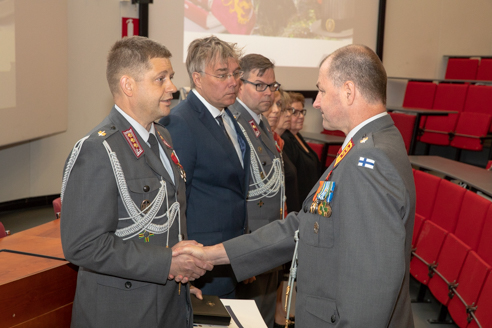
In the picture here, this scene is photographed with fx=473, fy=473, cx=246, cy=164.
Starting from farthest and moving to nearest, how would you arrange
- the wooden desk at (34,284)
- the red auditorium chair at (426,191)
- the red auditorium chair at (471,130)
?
1. the red auditorium chair at (471,130)
2. the red auditorium chair at (426,191)
3. the wooden desk at (34,284)

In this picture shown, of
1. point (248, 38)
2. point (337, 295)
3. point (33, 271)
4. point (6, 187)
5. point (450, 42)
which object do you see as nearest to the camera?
point (337, 295)

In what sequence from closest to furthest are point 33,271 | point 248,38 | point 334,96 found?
point 334,96 → point 33,271 → point 248,38

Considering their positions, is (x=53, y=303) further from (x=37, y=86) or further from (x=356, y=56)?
(x=37, y=86)

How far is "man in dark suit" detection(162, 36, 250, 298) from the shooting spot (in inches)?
84.7

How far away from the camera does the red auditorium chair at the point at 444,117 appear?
7258 millimetres

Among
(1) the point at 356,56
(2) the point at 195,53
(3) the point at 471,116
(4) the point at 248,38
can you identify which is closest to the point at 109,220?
(1) the point at 356,56

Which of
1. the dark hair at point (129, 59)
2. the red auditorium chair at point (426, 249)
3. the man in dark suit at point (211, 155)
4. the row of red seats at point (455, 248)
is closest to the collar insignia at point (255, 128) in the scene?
the man in dark suit at point (211, 155)

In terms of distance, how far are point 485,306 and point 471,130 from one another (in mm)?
5061

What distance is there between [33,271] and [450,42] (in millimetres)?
9406

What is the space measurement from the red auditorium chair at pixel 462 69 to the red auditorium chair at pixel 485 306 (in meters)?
7.09

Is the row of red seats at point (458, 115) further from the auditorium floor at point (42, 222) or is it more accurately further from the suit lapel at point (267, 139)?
the suit lapel at point (267, 139)

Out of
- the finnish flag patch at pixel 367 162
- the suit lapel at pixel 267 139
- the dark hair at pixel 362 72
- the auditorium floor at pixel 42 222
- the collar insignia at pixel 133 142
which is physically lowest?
the auditorium floor at pixel 42 222

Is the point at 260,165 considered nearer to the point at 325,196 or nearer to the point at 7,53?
the point at 325,196

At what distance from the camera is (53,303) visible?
1.65m
